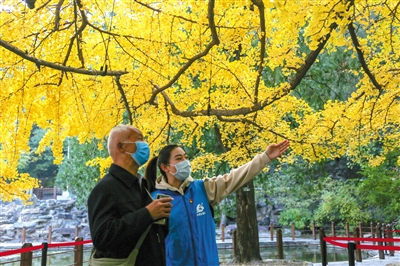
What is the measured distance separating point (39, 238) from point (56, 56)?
21.2 meters

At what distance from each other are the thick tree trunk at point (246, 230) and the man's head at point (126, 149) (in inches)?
334

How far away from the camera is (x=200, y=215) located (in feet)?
9.58

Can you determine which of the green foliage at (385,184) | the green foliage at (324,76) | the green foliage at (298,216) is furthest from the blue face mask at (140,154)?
the green foliage at (298,216)

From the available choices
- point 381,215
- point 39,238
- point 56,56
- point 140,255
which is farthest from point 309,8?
point 39,238

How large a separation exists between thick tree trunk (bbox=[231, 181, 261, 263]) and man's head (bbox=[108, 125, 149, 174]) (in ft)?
27.9

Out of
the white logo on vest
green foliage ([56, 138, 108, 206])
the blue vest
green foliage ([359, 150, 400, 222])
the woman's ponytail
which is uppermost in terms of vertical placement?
green foliage ([56, 138, 108, 206])

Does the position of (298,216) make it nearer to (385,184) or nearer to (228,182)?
(385,184)

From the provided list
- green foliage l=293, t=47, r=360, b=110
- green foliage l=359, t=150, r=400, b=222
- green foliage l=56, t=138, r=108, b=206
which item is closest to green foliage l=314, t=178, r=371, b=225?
green foliage l=359, t=150, r=400, b=222

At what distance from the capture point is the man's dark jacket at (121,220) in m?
2.07

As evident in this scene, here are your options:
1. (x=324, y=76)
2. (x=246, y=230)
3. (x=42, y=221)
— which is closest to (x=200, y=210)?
(x=246, y=230)

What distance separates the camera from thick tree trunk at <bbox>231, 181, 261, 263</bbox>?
10.8m

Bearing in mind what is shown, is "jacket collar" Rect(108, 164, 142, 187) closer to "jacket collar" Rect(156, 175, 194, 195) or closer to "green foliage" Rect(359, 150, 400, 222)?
"jacket collar" Rect(156, 175, 194, 195)

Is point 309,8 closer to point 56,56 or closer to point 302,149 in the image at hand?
point 56,56

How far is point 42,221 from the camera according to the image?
2720cm
